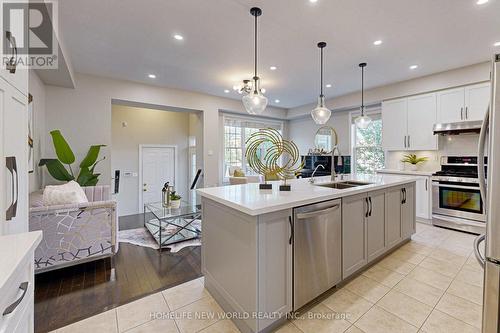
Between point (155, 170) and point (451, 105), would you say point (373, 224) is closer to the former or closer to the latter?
point (451, 105)

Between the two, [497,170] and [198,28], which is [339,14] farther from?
[497,170]

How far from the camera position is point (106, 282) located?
2.41 m

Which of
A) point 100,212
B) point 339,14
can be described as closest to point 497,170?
point 339,14

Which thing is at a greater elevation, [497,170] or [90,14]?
[90,14]

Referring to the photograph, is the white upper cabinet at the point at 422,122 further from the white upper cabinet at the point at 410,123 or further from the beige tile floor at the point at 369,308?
the beige tile floor at the point at 369,308

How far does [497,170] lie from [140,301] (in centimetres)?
271

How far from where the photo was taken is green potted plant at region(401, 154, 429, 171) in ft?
15.4

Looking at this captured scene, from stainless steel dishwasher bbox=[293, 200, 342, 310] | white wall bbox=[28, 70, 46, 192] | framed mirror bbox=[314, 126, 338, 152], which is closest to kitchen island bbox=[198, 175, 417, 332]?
stainless steel dishwasher bbox=[293, 200, 342, 310]

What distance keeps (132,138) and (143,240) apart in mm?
3206

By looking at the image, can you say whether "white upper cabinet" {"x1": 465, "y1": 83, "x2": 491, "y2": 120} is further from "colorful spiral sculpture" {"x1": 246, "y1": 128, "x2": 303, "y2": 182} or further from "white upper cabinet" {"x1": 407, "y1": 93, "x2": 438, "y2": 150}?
"colorful spiral sculpture" {"x1": 246, "y1": 128, "x2": 303, "y2": 182}

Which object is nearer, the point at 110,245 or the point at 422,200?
the point at 110,245

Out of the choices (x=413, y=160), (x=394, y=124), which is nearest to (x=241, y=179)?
(x=394, y=124)

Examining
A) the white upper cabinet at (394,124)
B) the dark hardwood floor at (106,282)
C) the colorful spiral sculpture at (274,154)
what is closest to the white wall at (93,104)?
the dark hardwood floor at (106,282)

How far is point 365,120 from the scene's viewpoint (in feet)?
12.5
